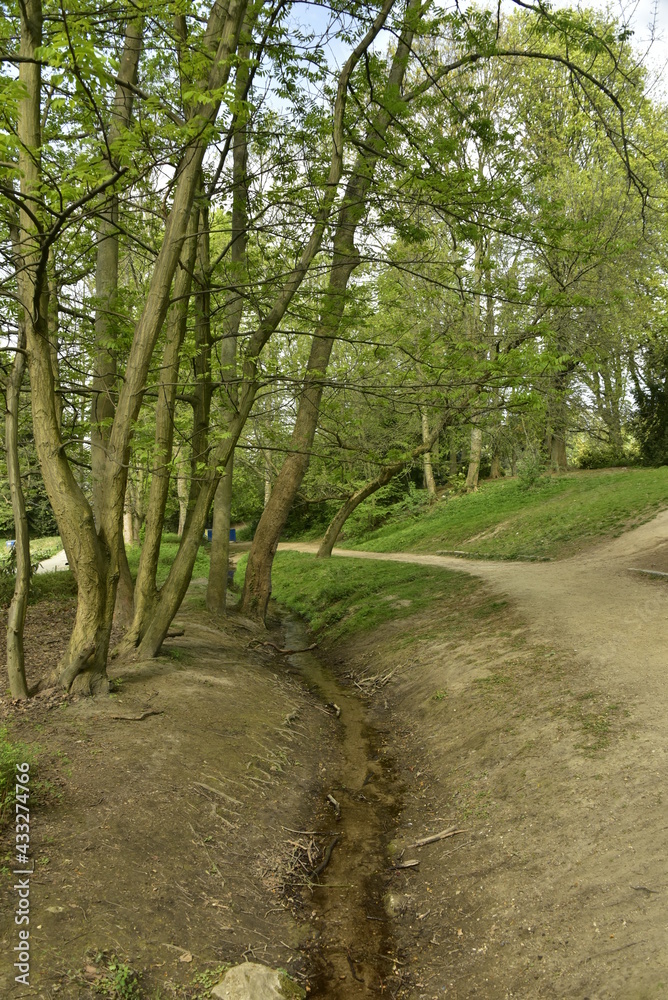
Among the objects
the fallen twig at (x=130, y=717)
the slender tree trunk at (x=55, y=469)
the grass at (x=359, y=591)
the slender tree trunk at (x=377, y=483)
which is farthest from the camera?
the grass at (x=359, y=591)

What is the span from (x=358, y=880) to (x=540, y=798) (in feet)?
5.14

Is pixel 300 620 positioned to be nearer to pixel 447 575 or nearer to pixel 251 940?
pixel 447 575

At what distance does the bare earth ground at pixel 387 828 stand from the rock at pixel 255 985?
0.12 m

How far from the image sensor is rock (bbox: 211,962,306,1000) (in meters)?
3.63

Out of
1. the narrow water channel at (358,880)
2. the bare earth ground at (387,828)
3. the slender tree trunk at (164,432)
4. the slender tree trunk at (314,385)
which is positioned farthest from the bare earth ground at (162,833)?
the slender tree trunk at (314,385)

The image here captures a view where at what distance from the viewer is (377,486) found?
48.6 ft

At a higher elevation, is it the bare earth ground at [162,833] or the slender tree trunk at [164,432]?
the slender tree trunk at [164,432]

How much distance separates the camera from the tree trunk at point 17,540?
20.2ft

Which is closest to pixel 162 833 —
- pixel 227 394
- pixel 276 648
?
pixel 276 648

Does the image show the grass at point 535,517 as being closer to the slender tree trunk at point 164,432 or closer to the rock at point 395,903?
the slender tree trunk at point 164,432

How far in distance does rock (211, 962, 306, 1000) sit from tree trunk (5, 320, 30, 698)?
3.69 m

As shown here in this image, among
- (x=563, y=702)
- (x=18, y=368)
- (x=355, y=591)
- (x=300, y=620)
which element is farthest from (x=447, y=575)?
(x=18, y=368)

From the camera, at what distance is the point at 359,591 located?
14.3 meters

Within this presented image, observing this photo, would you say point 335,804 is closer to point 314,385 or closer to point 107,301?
point 314,385
